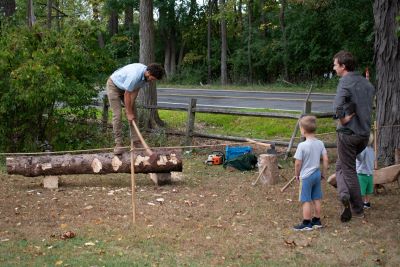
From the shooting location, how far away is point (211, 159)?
10867mm

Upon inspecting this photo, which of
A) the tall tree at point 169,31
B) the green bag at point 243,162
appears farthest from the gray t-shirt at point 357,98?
the tall tree at point 169,31

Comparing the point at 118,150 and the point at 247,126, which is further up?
the point at 118,150

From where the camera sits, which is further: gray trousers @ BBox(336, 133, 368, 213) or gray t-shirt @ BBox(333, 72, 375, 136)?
gray trousers @ BBox(336, 133, 368, 213)

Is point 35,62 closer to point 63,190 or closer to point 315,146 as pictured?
point 63,190

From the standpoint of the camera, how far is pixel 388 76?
30.2 ft

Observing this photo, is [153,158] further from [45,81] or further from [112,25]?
[112,25]

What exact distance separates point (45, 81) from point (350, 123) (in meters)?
6.31

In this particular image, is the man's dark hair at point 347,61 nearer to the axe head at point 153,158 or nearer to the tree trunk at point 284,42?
the axe head at point 153,158

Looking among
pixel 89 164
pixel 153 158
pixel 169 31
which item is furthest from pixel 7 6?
pixel 169 31

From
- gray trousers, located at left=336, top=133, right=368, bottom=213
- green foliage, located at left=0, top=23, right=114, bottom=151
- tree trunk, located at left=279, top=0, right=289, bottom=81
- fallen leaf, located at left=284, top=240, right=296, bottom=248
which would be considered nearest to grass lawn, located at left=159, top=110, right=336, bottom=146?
green foliage, located at left=0, top=23, right=114, bottom=151

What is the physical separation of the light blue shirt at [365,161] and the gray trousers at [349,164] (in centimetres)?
52

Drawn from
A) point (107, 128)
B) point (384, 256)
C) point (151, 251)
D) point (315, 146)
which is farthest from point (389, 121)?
point (107, 128)

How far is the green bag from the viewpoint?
10.3 meters

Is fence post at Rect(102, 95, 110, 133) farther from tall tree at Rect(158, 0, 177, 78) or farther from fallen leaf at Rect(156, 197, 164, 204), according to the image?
tall tree at Rect(158, 0, 177, 78)
